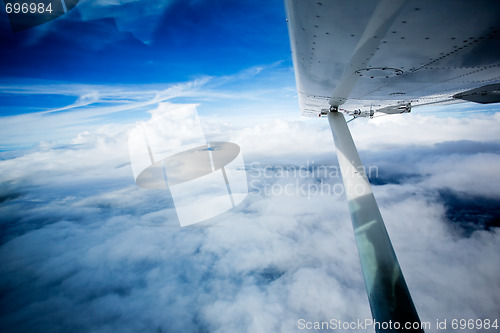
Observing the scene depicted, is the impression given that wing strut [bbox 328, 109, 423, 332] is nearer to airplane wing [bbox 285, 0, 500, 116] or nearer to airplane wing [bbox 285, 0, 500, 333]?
airplane wing [bbox 285, 0, 500, 333]

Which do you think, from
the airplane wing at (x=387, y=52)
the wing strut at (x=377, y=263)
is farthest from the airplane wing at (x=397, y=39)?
the wing strut at (x=377, y=263)

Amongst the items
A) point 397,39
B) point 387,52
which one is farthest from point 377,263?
point 397,39

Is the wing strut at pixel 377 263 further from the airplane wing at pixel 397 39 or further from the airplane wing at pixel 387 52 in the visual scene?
the airplane wing at pixel 397 39

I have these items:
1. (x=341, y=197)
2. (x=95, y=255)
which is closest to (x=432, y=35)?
(x=95, y=255)

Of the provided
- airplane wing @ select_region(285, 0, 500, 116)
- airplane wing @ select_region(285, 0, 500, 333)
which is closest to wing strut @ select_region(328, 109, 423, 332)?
airplane wing @ select_region(285, 0, 500, 333)

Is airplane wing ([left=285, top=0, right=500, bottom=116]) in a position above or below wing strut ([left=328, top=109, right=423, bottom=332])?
above
